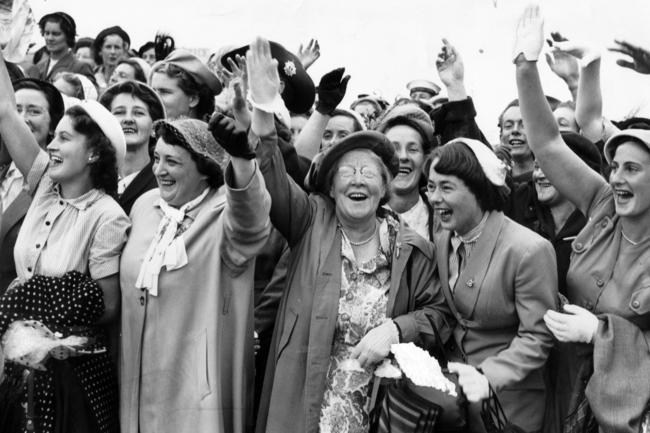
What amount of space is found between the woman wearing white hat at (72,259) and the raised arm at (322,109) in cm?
126

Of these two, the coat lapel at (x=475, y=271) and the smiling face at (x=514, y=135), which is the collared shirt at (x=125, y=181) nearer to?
the coat lapel at (x=475, y=271)

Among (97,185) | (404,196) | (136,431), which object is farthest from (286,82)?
(136,431)

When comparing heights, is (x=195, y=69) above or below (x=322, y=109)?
above

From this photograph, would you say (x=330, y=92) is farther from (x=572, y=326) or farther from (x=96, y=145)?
(x=572, y=326)

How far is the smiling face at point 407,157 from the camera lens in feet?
19.1

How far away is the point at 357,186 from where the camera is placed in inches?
186

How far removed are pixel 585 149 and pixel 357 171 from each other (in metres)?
1.48

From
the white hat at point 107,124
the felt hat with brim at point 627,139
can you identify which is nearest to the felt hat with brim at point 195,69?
the white hat at point 107,124

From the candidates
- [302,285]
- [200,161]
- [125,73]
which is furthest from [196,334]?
[125,73]

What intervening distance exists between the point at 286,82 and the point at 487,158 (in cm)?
171

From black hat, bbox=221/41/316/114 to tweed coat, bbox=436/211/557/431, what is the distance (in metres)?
1.85

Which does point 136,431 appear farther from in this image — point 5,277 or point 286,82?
point 286,82

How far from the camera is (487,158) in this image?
4766 millimetres

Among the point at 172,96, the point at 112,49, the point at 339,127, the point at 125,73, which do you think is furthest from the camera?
the point at 112,49
